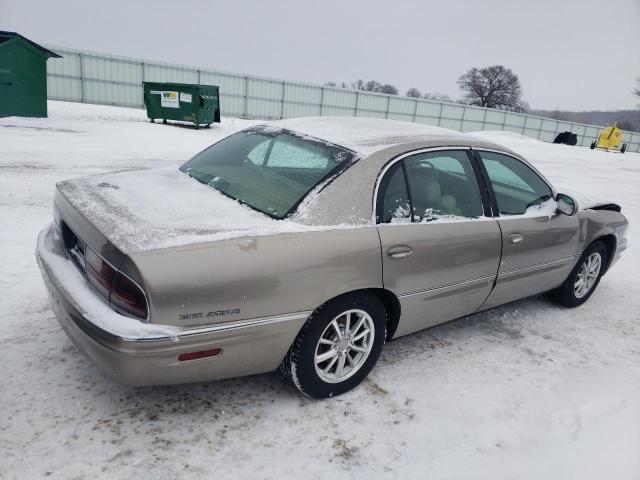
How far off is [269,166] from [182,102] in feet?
50.2

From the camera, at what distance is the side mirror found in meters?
3.72

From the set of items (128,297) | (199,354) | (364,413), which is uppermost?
(128,297)

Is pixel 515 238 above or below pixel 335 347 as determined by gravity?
above

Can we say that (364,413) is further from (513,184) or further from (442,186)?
(513,184)

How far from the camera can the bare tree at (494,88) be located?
2670 inches

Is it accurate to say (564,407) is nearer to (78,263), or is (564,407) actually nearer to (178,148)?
(78,263)

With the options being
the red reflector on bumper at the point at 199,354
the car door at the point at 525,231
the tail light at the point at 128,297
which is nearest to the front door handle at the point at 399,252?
the car door at the point at 525,231

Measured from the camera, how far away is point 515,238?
3.40 meters

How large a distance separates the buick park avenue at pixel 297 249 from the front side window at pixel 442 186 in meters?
0.01

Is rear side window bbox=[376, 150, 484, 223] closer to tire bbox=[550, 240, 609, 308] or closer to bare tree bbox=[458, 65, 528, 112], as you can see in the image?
tire bbox=[550, 240, 609, 308]

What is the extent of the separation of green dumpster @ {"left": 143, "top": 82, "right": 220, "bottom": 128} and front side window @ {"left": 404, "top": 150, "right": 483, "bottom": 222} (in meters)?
14.9

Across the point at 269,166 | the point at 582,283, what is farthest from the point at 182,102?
the point at 582,283

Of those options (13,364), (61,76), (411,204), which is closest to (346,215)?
(411,204)

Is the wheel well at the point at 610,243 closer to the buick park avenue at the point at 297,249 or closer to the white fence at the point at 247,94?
the buick park avenue at the point at 297,249
